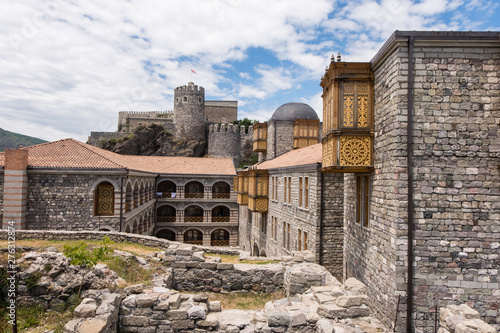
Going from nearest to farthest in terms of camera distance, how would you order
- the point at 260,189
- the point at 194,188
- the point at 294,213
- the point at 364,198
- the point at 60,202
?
the point at 364,198 → the point at 294,213 → the point at 60,202 → the point at 260,189 → the point at 194,188

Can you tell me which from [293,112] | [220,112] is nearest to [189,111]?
[220,112]

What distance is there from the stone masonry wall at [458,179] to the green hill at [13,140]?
9400cm

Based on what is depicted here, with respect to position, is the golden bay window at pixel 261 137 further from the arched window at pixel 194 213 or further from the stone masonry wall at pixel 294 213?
the arched window at pixel 194 213

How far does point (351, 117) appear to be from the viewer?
9102mm

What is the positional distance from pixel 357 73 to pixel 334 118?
1.48 metres

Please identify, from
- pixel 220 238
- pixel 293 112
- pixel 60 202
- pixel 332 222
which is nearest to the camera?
pixel 332 222

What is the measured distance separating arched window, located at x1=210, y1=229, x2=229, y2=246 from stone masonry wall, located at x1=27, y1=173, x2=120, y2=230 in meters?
19.1

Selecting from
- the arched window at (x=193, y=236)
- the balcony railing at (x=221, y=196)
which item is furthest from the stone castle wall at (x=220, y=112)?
the arched window at (x=193, y=236)

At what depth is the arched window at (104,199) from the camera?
19297 millimetres

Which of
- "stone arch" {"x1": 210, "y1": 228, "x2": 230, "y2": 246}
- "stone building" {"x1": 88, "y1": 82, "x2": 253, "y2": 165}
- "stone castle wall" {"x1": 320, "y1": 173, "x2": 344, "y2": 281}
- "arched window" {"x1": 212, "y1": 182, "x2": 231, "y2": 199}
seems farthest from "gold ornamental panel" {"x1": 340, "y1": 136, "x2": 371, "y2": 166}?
"stone building" {"x1": 88, "y1": 82, "x2": 253, "y2": 165}

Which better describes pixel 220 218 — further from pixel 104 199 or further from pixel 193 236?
pixel 104 199

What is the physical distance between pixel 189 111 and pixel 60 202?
110ft

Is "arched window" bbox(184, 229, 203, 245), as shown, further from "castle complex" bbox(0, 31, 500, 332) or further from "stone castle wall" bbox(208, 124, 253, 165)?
"castle complex" bbox(0, 31, 500, 332)

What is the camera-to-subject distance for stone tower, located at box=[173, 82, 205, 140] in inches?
1973
